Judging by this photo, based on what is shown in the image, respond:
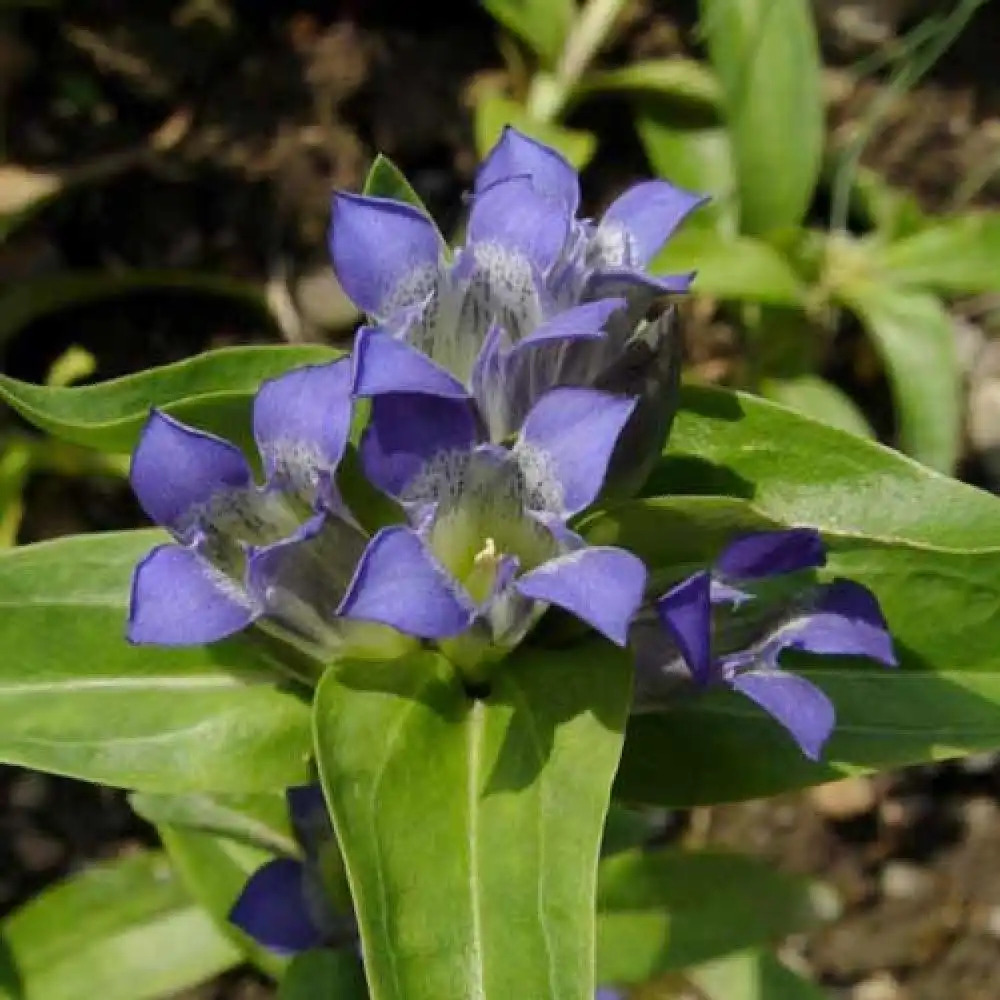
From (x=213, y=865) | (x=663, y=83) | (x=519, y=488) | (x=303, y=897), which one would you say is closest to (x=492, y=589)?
(x=519, y=488)

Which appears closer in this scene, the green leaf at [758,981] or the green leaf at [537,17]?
the green leaf at [758,981]

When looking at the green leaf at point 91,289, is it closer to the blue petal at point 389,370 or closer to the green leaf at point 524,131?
the green leaf at point 524,131

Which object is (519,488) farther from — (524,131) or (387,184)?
(524,131)

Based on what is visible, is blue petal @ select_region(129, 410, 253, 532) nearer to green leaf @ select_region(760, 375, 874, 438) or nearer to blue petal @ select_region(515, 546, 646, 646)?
blue petal @ select_region(515, 546, 646, 646)

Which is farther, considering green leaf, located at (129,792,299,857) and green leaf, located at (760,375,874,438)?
green leaf, located at (760,375,874,438)

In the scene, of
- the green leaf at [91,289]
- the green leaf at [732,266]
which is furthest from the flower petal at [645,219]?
the green leaf at [91,289]

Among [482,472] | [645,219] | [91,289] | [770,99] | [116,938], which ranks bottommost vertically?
[116,938]

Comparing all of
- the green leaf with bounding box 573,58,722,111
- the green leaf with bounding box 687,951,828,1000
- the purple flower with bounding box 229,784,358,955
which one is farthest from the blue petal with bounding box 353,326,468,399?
the green leaf with bounding box 573,58,722,111

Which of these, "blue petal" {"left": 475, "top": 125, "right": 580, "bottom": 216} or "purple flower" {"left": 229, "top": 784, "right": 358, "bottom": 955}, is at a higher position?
"blue petal" {"left": 475, "top": 125, "right": 580, "bottom": 216}
